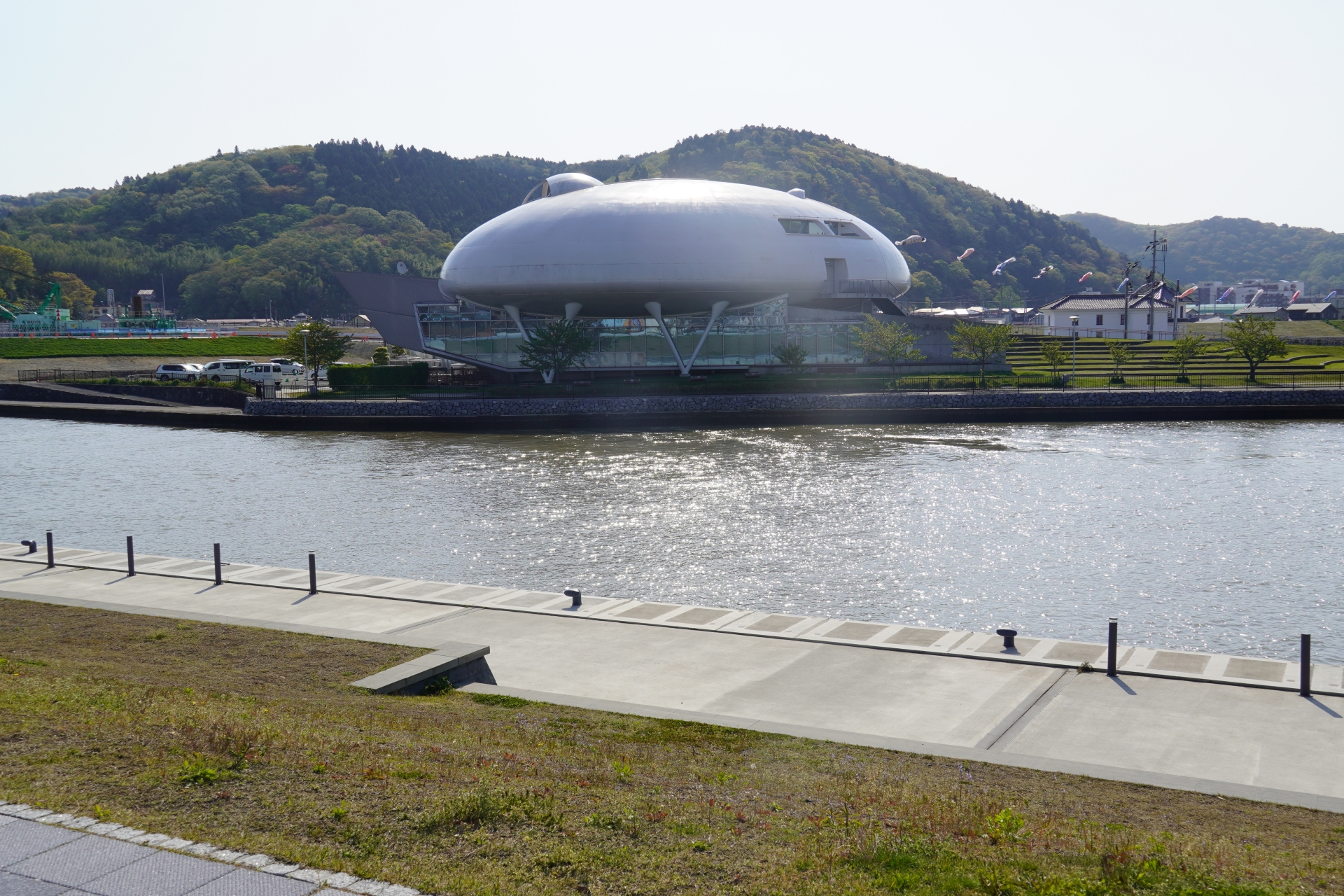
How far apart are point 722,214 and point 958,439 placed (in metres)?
28.9

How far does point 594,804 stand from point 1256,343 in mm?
76638

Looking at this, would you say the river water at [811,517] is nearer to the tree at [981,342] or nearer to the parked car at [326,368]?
the parked car at [326,368]

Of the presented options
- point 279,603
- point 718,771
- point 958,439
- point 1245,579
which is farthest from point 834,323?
point 718,771

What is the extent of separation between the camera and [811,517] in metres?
33.0

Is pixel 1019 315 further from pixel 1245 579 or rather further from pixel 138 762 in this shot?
pixel 138 762

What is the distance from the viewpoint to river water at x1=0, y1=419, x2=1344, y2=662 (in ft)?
74.5

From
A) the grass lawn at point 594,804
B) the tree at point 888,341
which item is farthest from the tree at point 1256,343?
the grass lawn at point 594,804

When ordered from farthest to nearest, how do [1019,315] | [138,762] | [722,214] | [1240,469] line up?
1. [1019,315]
2. [722,214]
3. [1240,469]
4. [138,762]

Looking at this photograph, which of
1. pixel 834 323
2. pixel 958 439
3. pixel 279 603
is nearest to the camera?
pixel 279 603

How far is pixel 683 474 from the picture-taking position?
4328cm

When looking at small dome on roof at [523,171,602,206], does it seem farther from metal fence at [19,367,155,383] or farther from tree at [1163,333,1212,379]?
tree at [1163,333,1212,379]

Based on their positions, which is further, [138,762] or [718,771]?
[718,771]

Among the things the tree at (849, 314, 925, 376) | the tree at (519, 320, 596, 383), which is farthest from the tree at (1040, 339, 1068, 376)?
the tree at (519, 320, 596, 383)

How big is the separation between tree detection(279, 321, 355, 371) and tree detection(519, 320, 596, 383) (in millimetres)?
13843
